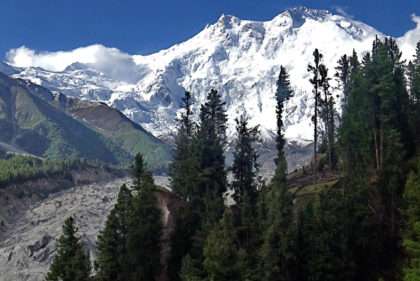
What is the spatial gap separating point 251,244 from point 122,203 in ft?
53.6

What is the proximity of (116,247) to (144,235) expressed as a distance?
4.12m

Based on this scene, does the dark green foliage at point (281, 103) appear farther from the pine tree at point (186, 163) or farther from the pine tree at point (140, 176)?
the pine tree at point (140, 176)

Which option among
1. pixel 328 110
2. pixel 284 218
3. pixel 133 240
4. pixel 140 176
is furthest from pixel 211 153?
pixel 328 110

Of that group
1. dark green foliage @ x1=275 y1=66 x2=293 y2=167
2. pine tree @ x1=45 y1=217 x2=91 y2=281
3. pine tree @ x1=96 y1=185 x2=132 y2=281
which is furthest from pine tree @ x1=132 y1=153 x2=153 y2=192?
dark green foliage @ x1=275 y1=66 x2=293 y2=167

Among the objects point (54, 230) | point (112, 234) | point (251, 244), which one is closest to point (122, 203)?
point (112, 234)

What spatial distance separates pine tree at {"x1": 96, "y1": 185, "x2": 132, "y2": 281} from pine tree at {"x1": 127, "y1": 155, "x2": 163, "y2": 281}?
3.62ft

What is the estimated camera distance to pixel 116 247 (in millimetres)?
74688

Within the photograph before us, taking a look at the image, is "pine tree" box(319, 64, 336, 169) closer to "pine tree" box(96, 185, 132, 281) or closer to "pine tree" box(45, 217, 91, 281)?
"pine tree" box(96, 185, 132, 281)

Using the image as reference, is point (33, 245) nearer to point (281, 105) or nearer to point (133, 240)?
point (281, 105)

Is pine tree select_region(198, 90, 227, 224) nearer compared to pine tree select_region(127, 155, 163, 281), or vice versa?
pine tree select_region(127, 155, 163, 281)

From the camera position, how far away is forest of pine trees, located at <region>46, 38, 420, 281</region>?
211 ft

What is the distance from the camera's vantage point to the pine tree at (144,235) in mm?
72188

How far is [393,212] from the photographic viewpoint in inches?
2761

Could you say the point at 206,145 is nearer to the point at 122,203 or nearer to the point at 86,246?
the point at 122,203
